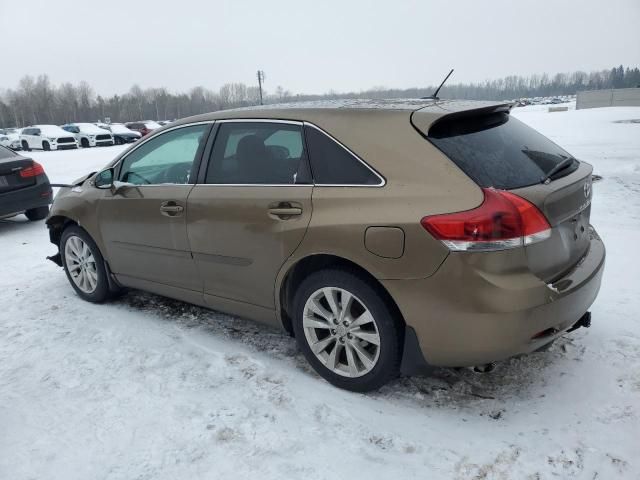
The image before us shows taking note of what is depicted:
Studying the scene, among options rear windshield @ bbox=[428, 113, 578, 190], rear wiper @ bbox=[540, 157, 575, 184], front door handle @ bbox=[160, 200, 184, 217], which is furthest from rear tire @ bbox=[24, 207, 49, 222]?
rear wiper @ bbox=[540, 157, 575, 184]

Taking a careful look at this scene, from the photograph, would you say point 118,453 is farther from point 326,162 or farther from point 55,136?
point 55,136

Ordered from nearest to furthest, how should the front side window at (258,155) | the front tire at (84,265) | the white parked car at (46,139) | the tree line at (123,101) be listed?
1. the front side window at (258,155)
2. the front tire at (84,265)
3. the white parked car at (46,139)
4. the tree line at (123,101)

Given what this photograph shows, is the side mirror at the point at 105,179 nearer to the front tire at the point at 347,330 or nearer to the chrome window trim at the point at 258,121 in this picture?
the chrome window trim at the point at 258,121

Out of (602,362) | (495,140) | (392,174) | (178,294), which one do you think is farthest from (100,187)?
(602,362)

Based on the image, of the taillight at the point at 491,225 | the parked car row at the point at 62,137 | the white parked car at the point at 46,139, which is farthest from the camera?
the parked car row at the point at 62,137

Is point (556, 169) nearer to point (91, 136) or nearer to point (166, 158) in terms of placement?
point (166, 158)

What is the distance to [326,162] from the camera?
117 inches

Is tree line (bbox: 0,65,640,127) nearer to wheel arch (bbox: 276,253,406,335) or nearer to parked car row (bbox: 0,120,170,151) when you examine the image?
parked car row (bbox: 0,120,170,151)

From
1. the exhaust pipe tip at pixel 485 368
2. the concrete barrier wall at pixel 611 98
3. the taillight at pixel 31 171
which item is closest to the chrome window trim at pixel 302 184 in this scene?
the exhaust pipe tip at pixel 485 368

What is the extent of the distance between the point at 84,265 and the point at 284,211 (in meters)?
2.56

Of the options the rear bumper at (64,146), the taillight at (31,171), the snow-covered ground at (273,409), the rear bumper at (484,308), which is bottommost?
the snow-covered ground at (273,409)

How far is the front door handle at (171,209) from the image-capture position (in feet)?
11.9

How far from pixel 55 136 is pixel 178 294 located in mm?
29694

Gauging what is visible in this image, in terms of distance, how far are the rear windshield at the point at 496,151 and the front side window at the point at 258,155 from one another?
0.86 m
